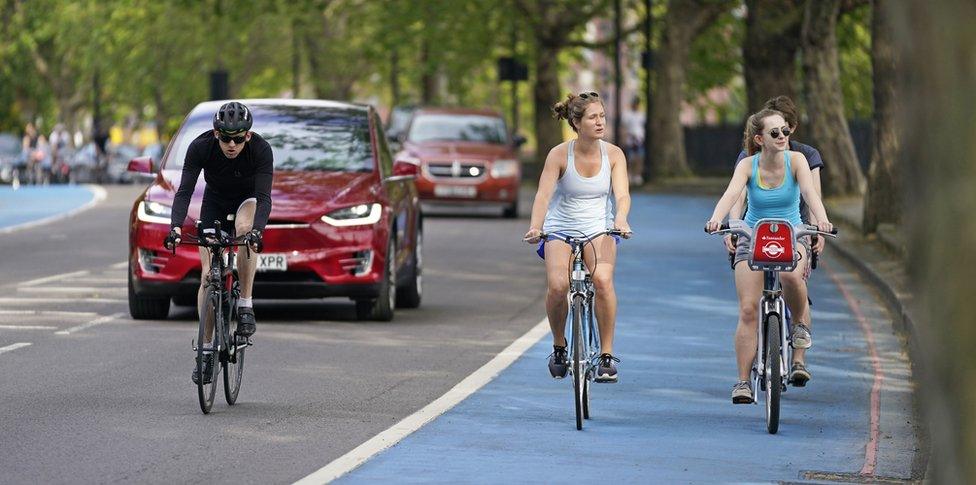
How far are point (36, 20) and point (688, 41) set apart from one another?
3526 centimetres

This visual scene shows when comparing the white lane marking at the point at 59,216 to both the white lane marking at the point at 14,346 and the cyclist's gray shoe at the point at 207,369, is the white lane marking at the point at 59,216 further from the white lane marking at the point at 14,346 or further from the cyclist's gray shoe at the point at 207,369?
the cyclist's gray shoe at the point at 207,369

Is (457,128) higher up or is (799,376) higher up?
(457,128)

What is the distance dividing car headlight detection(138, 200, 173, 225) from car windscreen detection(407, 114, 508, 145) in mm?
18049

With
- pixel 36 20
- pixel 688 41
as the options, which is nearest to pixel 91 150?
pixel 36 20

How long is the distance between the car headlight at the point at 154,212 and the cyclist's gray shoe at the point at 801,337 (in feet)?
18.6

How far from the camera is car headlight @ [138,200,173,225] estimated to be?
1505 centimetres

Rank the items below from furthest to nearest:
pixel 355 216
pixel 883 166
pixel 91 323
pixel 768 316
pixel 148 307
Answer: pixel 883 166 < pixel 148 307 < pixel 355 216 < pixel 91 323 < pixel 768 316

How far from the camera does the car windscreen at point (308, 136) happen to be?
51.6 feet

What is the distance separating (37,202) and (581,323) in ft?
103

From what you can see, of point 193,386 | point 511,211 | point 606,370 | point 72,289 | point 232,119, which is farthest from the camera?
point 511,211

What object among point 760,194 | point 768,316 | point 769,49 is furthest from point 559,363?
point 769,49

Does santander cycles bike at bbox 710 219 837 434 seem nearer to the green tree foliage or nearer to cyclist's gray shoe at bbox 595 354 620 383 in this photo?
cyclist's gray shoe at bbox 595 354 620 383

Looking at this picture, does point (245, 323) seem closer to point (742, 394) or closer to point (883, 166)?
point (742, 394)

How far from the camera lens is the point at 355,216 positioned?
601 inches
